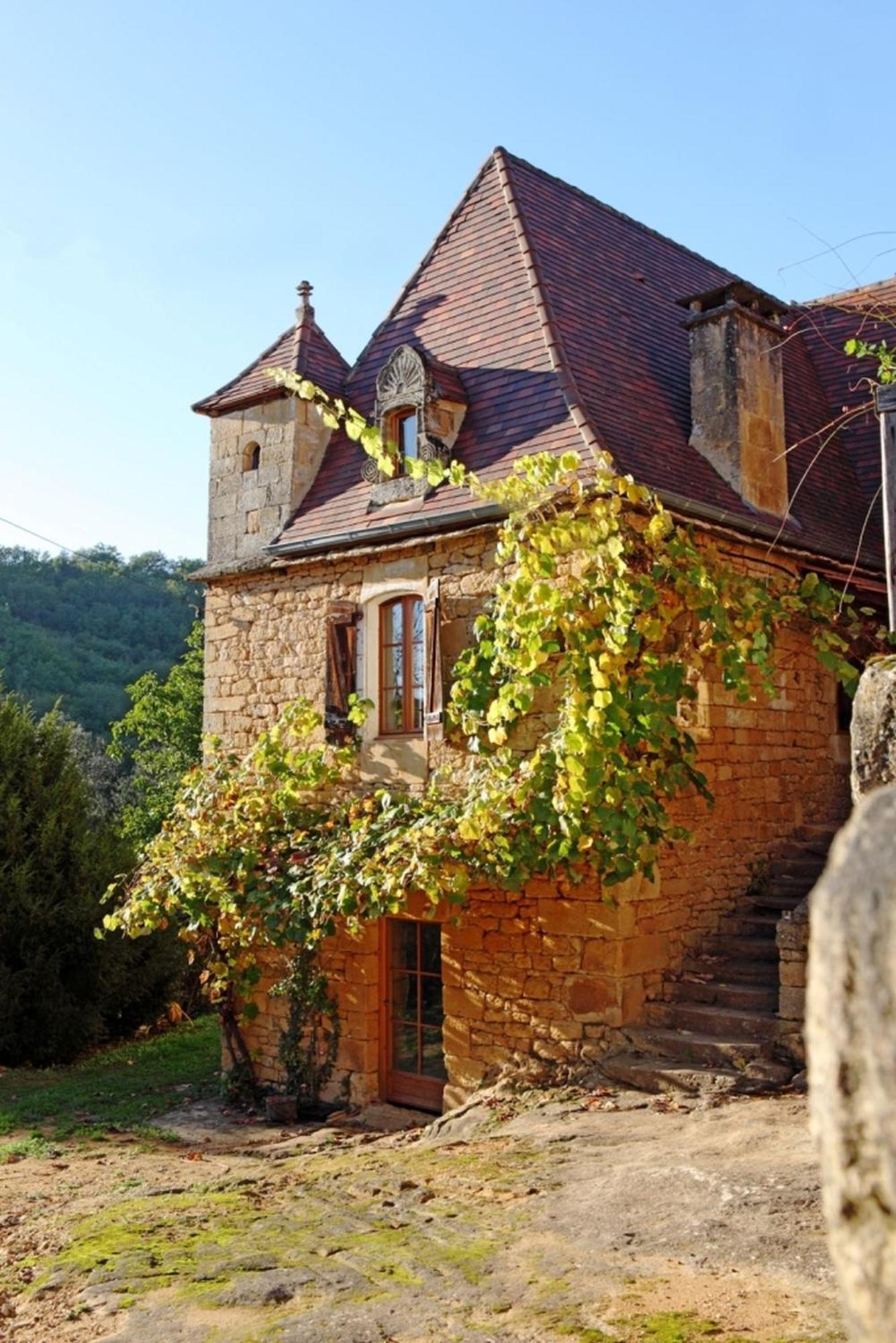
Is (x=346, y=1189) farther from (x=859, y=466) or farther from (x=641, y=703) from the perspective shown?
(x=859, y=466)

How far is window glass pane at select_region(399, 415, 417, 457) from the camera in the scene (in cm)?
1030

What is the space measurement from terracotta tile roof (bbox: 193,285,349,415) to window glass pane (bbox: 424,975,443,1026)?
569cm

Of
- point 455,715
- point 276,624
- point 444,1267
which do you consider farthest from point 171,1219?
point 276,624

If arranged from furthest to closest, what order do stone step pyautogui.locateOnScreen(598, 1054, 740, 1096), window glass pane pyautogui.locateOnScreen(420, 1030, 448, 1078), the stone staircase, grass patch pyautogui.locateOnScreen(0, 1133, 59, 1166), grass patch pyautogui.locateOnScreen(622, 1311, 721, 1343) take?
window glass pane pyautogui.locateOnScreen(420, 1030, 448, 1078) → grass patch pyautogui.locateOnScreen(0, 1133, 59, 1166) → the stone staircase → stone step pyautogui.locateOnScreen(598, 1054, 740, 1096) → grass patch pyautogui.locateOnScreen(622, 1311, 721, 1343)

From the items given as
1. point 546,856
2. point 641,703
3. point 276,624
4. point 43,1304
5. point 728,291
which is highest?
point 728,291

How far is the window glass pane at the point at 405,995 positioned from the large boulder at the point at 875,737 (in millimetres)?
7238

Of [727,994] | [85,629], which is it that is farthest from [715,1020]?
[85,629]

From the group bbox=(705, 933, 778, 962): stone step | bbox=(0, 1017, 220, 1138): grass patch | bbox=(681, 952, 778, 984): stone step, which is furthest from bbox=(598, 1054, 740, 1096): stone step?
bbox=(0, 1017, 220, 1138): grass patch

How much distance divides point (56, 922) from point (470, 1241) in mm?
9336

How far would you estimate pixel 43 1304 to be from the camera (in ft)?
16.9

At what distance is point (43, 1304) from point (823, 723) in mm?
8158

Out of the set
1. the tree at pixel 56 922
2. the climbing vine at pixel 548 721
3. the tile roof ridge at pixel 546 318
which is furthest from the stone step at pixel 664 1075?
the tree at pixel 56 922

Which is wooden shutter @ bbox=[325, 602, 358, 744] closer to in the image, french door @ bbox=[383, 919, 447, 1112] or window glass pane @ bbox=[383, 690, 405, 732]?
window glass pane @ bbox=[383, 690, 405, 732]

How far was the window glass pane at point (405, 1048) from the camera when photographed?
9.93 m
